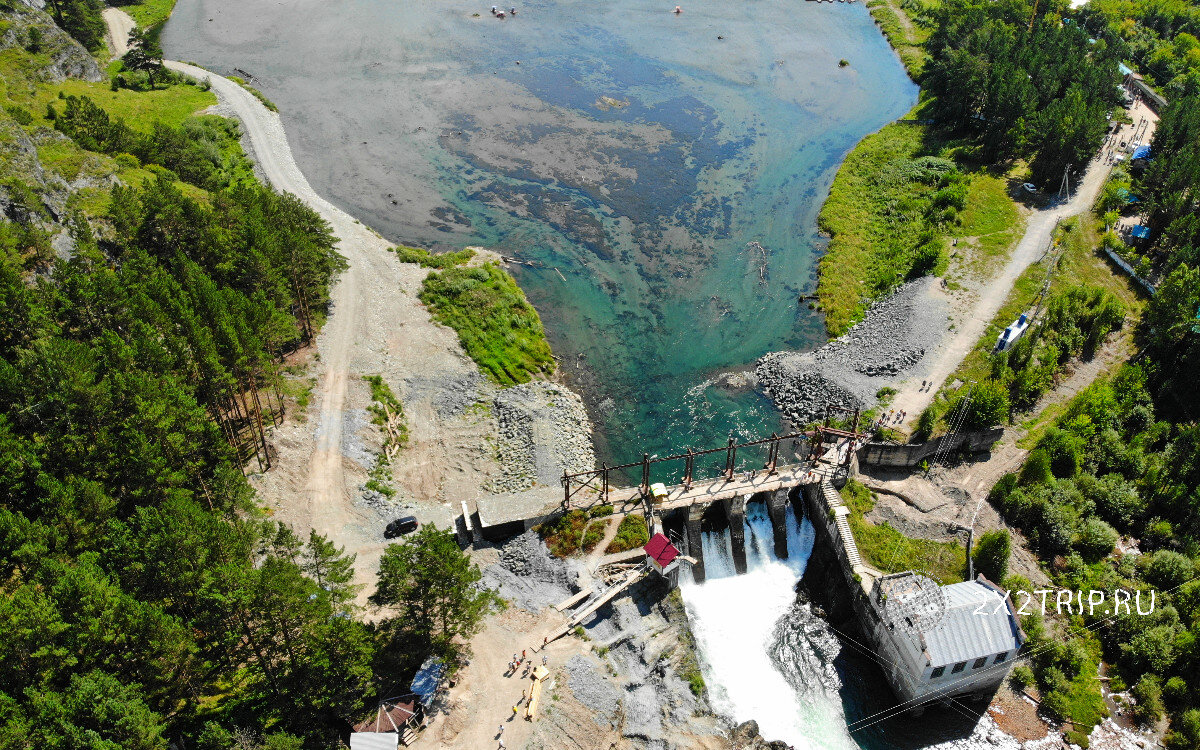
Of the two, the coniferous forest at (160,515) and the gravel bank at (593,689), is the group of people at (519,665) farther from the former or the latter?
the coniferous forest at (160,515)

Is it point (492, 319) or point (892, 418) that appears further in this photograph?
point (492, 319)

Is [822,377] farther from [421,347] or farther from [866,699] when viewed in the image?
[421,347]

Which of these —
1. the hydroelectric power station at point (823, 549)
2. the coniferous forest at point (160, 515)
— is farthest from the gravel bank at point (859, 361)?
the coniferous forest at point (160, 515)

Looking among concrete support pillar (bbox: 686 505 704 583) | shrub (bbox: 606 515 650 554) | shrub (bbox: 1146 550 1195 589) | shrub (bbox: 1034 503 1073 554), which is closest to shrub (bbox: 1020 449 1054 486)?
shrub (bbox: 1034 503 1073 554)

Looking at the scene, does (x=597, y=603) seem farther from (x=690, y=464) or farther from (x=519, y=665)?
(x=690, y=464)

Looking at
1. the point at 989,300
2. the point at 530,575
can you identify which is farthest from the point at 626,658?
the point at 989,300

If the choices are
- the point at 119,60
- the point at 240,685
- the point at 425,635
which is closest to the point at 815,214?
the point at 425,635

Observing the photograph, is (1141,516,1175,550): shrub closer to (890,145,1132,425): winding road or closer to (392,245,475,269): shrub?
(890,145,1132,425): winding road
